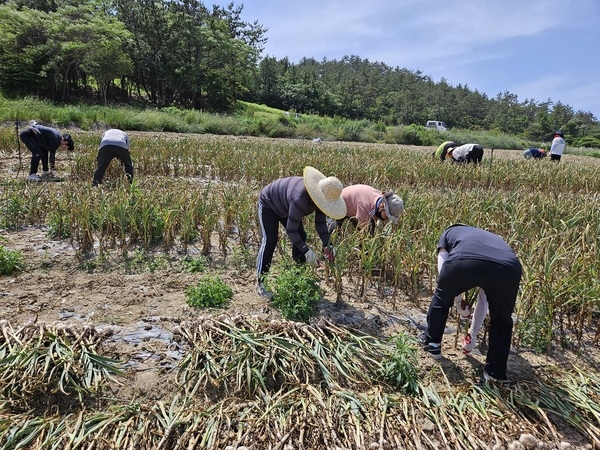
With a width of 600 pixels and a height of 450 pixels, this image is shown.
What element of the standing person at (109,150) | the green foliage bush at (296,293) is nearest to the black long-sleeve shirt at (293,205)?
the green foliage bush at (296,293)

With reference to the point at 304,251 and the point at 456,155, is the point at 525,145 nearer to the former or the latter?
the point at 456,155

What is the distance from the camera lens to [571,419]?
7.59 feet

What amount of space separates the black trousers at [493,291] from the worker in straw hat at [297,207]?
102 centimetres

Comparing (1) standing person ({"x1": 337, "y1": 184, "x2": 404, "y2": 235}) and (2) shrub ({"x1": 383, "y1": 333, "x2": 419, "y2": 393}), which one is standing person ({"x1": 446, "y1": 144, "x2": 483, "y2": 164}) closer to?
(1) standing person ({"x1": 337, "y1": 184, "x2": 404, "y2": 235})

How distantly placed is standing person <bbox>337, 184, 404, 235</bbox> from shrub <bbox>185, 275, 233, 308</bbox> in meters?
1.47

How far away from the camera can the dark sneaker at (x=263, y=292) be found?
363 centimetres

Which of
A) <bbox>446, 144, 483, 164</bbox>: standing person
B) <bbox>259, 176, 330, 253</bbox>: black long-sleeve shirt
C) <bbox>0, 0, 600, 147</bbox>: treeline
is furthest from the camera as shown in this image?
<bbox>0, 0, 600, 147</bbox>: treeline

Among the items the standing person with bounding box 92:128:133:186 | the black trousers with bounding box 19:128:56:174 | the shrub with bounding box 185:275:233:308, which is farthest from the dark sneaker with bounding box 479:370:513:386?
the black trousers with bounding box 19:128:56:174

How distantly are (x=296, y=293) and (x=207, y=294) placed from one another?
78 cm

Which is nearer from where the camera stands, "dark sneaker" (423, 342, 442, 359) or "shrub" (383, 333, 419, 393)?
"shrub" (383, 333, 419, 393)

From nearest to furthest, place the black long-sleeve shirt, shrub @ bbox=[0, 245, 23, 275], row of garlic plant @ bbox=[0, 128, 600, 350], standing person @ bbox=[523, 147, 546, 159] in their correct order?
row of garlic plant @ bbox=[0, 128, 600, 350] → the black long-sleeve shirt → shrub @ bbox=[0, 245, 23, 275] → standing person @ bbox=[523, 147, 546, 159]

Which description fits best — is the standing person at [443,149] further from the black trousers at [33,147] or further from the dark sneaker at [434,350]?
the black trousers at [33,147]

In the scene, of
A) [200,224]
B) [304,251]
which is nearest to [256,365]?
[304,251]

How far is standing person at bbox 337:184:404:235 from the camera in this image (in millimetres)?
3893
